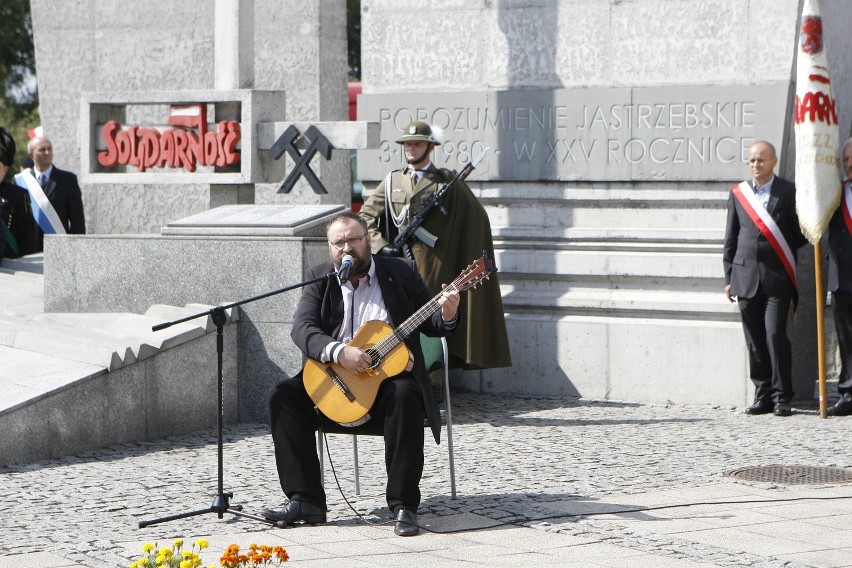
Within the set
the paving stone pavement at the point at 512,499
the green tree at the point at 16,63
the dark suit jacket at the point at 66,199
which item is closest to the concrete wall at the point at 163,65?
the dark suit jacket at the point at 66,199

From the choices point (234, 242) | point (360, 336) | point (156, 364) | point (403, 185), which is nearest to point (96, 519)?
point (360, 336)

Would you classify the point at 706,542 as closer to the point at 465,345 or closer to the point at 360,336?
the point at 360,336

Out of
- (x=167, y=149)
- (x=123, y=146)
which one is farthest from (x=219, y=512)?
(x=123, y=146)

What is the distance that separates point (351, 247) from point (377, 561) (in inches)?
62.1

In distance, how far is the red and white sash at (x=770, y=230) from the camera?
10180mm

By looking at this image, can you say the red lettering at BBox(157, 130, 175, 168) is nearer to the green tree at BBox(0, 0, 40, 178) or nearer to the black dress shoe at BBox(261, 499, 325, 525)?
the black dress shoe at BBox(261, 499, 325, 525)

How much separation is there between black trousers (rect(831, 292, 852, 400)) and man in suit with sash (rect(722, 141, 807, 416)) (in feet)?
0.88

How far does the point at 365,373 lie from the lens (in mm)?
6918

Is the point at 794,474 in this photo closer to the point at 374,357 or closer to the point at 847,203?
the point at 374,357

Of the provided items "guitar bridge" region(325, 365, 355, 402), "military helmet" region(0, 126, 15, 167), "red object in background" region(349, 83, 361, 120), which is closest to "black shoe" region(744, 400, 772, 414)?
"guitar bridge" region(325, 365, 355, 402)

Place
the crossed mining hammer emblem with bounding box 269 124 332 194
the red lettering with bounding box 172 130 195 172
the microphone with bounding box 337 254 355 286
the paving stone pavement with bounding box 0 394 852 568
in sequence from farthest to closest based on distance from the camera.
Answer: the red lettering with bounding box 172 130 195 172, the crossed mining hammer emblem with bounding box 269 124 332 194, the microphone with bounding box 337 254 355 286, the paving stone pavement with bounding box 0 394 852 568

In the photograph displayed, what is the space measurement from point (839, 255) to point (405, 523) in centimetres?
463

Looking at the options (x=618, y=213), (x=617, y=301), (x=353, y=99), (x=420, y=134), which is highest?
(x=353, y=99)

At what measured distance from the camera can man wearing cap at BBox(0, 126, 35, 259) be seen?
1286 cm
